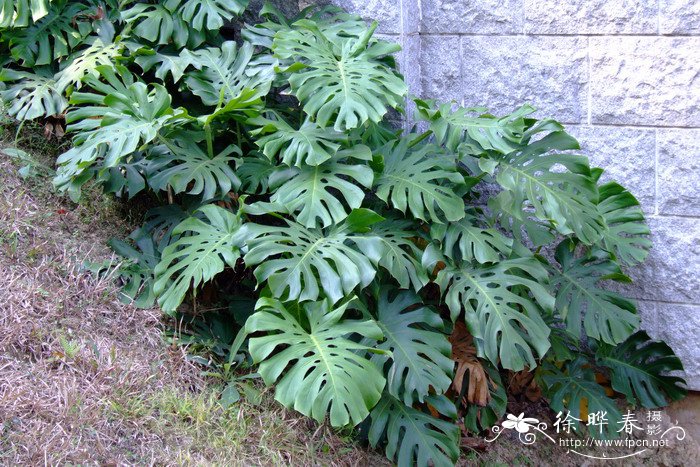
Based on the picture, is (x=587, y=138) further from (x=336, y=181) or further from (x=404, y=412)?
(x=404, y=412)

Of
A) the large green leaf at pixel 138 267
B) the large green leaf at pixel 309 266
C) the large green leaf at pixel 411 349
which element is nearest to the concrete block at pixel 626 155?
the large green leaf at pixel 411 349

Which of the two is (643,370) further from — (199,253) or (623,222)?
(199,253)

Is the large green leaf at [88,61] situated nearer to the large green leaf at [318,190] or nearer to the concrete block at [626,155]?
the large green leaf at [318,190]

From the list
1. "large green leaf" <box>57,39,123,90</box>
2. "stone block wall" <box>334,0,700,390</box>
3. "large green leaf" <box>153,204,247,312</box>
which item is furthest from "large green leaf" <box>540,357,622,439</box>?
"large green leaf" <box>57,39,123,90</box>

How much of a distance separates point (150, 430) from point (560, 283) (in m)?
2.01

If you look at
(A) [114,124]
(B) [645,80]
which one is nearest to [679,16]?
(B) [645,80]

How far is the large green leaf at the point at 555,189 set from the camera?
337 cm

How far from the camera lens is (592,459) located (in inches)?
147

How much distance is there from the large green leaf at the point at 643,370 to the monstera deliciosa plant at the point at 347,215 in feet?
0.04

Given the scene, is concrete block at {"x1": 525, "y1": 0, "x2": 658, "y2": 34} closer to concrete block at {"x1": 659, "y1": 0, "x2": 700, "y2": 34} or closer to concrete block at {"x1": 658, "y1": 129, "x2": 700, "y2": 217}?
concrete block at {"x1": 659, "y1": 0, "x2": 700, "y2": 34}

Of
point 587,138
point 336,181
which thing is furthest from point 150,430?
point 587,138

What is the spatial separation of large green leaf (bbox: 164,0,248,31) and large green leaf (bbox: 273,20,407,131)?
36cm

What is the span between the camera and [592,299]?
11.8 feet

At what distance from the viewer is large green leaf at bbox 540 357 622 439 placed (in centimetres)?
368
